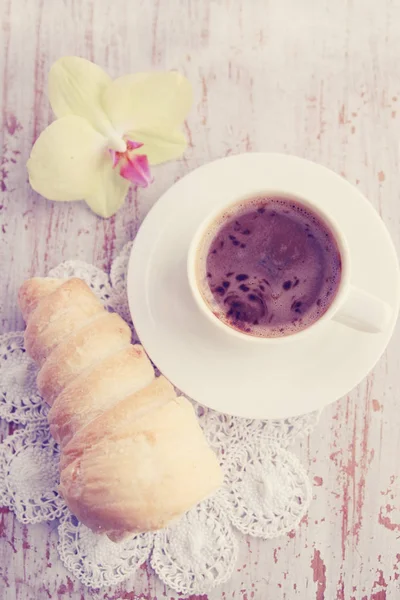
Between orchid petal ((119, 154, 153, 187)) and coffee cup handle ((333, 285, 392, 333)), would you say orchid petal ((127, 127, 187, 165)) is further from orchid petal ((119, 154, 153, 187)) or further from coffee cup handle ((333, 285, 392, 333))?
coffee cup handle ((333, 285, 392, 333))

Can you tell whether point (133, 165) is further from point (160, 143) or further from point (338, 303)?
point (338, 303)

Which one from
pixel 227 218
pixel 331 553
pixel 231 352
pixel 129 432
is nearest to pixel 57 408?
pixel 129 432

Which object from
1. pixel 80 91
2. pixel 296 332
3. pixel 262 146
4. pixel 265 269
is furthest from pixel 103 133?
pixel 296 332

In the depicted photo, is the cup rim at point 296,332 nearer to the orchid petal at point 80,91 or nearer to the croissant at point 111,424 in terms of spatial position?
the croissant at point 111,424

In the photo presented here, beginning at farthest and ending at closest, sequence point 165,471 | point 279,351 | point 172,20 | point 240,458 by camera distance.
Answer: point 172,20 < point 240,458 < point 279,351 < point 165,471

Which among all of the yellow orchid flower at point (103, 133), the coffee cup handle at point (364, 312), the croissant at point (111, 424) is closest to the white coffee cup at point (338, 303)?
the coffee cup handle at point (364, 312)

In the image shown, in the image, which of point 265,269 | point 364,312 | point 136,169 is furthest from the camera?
point 136,169

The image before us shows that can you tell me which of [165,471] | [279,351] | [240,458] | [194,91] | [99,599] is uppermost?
[194,91]

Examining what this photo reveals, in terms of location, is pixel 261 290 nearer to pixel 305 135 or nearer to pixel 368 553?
pixel 305 135
